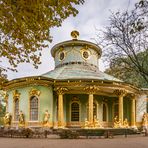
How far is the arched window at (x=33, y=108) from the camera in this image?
28.0 m

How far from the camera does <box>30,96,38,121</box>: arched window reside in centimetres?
2800

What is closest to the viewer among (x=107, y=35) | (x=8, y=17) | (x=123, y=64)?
(x=8, y=17)

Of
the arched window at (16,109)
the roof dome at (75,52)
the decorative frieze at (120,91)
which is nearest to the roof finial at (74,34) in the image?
the roof dome at (75,52)

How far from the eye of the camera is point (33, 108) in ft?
92.6

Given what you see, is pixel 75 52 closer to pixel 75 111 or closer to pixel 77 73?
pixel 77 73

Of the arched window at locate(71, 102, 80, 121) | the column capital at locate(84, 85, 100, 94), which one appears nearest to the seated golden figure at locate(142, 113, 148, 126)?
the arched window at locate(71, 102, 80, 121)

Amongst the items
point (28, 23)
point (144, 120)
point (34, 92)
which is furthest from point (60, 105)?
point (28, 23)

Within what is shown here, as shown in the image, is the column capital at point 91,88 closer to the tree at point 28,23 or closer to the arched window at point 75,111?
the arched window at point 75,111

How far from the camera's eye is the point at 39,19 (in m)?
8.47

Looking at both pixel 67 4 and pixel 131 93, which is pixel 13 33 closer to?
pixel 67 4

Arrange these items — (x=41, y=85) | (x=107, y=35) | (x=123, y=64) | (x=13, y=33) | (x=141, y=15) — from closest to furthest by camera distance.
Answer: (x=13, y=33)
(x=141, y=15)
(x=107, y=35)
(x=123, y=64)
(x=41, y=85)

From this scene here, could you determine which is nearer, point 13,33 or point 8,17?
point 8,17

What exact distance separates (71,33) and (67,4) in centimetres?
2735

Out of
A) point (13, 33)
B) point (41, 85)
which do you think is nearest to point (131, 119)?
point (41, 85)
